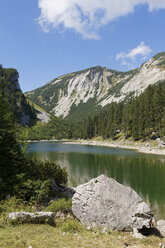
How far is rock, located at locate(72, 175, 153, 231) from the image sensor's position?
42.8 feet

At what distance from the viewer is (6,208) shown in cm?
1460

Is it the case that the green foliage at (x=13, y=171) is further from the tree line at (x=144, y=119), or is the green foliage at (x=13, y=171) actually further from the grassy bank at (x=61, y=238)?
the tree line at (x=144, y=119)

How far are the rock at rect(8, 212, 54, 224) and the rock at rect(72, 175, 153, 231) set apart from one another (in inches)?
116

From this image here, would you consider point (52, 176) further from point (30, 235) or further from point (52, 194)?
point (30, 235)

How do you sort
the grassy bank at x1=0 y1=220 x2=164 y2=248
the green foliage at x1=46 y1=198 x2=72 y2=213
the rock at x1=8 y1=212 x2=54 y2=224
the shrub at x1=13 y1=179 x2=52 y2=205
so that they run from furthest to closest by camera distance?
the shrub at x1=13 y1=179 x2=52 y2=205 → the green foliage at x1=46 y1=198 x2=72 y2=213 → the rock at x1=8 y1=212 x2=54 y2=224 → the grassy bank at x1=0 y1=220 x2=164 y2=248

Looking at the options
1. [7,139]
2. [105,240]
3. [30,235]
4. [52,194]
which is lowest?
[52,194]

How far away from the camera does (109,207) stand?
13797mm

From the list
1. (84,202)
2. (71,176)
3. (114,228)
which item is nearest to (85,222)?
(84,202)

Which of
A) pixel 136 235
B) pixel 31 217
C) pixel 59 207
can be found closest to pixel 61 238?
pixel 31 217

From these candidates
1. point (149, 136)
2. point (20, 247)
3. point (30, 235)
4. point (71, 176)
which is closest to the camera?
point (20, 247)

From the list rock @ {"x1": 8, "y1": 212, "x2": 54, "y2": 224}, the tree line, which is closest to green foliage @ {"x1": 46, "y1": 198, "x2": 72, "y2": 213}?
rock @ {"x1": 8, "y1": 212, "x2": 54, "y2": 224}

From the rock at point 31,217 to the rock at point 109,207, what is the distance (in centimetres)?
294

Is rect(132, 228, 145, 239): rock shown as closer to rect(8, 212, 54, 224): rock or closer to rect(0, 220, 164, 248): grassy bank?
rect(0, 220, 164, 248): grassy bank

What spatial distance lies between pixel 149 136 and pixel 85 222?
300ft
